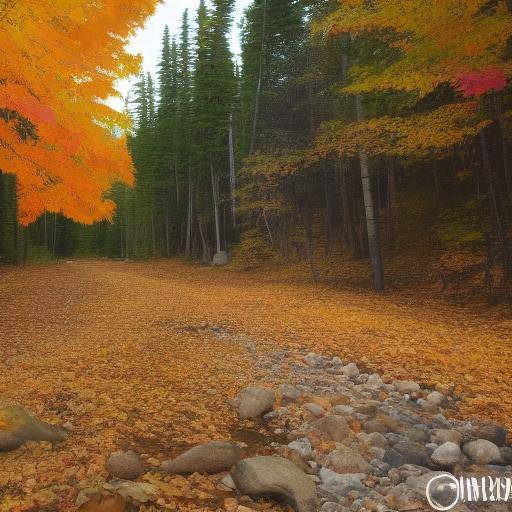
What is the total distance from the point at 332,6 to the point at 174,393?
12419mm

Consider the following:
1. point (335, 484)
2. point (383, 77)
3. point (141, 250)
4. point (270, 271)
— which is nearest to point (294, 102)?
point (270, 271)

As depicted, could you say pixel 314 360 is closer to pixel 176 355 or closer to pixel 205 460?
pixel 176 355

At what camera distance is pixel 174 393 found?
439 centimetres

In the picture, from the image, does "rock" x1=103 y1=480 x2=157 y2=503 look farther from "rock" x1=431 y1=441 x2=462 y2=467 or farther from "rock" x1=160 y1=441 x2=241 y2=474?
"rock" x1=431 y1=441 x2=462 y2=467

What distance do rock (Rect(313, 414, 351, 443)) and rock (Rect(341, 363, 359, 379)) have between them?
1449mm

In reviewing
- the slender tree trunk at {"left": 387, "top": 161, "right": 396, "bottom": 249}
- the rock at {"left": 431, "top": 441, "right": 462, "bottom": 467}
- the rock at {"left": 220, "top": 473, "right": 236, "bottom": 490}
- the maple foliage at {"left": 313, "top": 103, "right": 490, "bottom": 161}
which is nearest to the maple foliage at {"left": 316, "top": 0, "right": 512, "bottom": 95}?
the maple foliage at {"left": 313, "top": 103, "right": 490, "bottom": 161}

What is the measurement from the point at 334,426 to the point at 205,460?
4.19 ft

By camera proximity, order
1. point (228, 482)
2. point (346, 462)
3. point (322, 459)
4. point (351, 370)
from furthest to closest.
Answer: point (351, 370) < point (322, 459) < point (346, 462) < point (228, 482)

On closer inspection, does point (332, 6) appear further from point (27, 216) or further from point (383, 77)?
point (27, 216)

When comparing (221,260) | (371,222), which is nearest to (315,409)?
(371,222)

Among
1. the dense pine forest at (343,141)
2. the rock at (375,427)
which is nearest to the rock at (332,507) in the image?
the rock at (375,427)

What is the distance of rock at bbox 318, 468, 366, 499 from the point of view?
9.21ft

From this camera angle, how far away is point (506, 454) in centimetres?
331

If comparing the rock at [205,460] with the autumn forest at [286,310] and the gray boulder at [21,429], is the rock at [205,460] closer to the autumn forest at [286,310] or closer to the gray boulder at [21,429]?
the autumn forest at [286,310]
